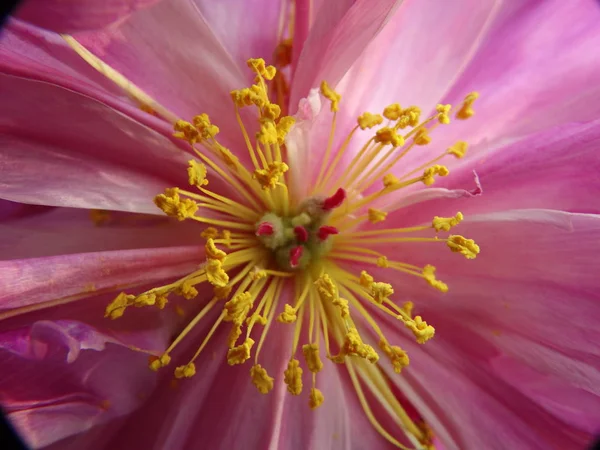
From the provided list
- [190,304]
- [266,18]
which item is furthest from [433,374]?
[266,18]

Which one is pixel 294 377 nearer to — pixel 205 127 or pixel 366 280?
pixel 366 280

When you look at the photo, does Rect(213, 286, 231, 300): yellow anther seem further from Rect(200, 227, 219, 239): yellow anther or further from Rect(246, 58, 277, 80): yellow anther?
Rect(246, 58, 277, 80): yellow anther

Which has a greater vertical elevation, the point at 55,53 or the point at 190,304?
the point at 55,53

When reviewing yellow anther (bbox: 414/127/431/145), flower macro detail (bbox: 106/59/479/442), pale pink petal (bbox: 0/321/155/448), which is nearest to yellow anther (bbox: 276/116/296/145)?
flower macro detail (bbox: 106/59/479/442)

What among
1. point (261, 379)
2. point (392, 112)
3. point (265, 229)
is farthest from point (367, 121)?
point (261, 379)

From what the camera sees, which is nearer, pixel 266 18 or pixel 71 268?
pixel 71 268

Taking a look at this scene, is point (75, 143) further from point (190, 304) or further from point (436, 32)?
point (436, 32)

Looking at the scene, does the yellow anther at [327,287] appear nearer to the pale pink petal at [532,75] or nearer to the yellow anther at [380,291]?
the yellow anther at [380,291]
